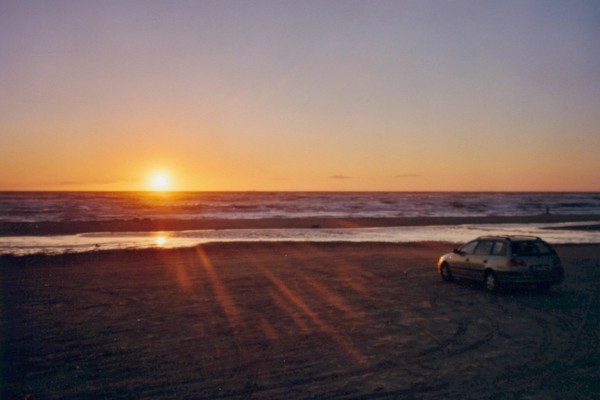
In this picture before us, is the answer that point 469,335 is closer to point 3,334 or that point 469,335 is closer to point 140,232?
point 3,334

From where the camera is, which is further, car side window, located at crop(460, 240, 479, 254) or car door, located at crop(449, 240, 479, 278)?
car side window, located at crop(460, 240, 479, 254)

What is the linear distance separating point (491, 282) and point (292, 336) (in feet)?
23.9

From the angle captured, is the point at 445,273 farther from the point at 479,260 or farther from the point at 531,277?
the point at 531,277

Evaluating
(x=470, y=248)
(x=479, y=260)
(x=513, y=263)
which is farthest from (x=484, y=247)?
(x=513, y=263)

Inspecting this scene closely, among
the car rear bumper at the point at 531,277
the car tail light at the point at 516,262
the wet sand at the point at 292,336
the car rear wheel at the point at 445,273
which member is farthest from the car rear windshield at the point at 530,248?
the car rear wheel at the point at 445,273

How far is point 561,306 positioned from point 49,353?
38.6 ft

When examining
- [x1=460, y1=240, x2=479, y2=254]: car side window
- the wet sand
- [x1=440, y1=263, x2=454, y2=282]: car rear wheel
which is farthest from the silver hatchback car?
[x1=440, y1=263, x2=454, y2=282]: car rear wheel

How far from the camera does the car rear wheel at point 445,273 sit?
1656 cm

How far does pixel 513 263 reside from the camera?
1410cm

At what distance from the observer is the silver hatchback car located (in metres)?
14.0

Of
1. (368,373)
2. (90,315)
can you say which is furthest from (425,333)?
(90,315)

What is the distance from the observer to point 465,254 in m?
16.1

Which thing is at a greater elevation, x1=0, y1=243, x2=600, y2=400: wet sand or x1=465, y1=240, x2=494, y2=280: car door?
x1=465, y1=240, x2=494, y2=280: car door

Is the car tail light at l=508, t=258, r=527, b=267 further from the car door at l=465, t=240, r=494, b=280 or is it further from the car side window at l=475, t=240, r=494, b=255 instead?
the car side window at l=475, t=240, r=494, b=255
